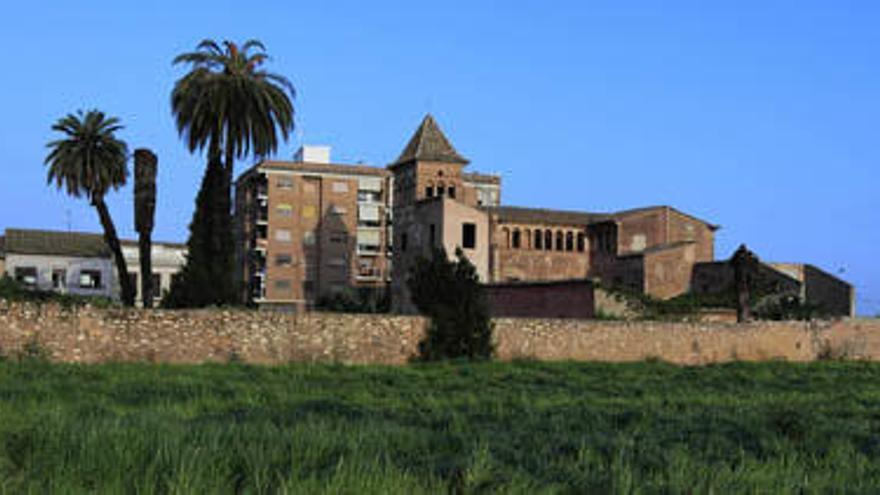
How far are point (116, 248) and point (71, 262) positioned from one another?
1240 inches

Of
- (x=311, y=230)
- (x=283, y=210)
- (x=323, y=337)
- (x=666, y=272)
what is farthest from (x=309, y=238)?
(x=323, y=337)

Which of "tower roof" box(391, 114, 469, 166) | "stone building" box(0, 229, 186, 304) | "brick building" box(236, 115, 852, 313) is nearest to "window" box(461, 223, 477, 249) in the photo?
"brick building" box(236, 115, 852, 313)

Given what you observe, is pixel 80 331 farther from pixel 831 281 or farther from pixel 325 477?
pixel 831 281

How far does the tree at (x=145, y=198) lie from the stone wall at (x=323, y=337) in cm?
1327

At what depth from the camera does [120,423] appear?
10109 millimetres

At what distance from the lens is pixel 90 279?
7231 cm

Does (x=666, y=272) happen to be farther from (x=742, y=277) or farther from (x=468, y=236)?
(x=742, y=277)

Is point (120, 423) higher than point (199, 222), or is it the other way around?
point (199, 222)

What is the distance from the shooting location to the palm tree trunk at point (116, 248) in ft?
136

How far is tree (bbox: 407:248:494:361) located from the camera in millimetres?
29766

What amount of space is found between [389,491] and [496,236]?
5605 cm

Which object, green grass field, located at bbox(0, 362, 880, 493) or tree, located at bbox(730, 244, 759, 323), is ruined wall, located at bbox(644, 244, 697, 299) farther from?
green grass field, located at bbox(0, 362, 880, 493)

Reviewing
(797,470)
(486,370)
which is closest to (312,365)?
(486,370)

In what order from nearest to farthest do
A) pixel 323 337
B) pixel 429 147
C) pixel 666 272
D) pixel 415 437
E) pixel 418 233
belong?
pixel 415 437 < pixel 323 337 < pixel 666 272 < pixel 418 233 < pixel 429 147
